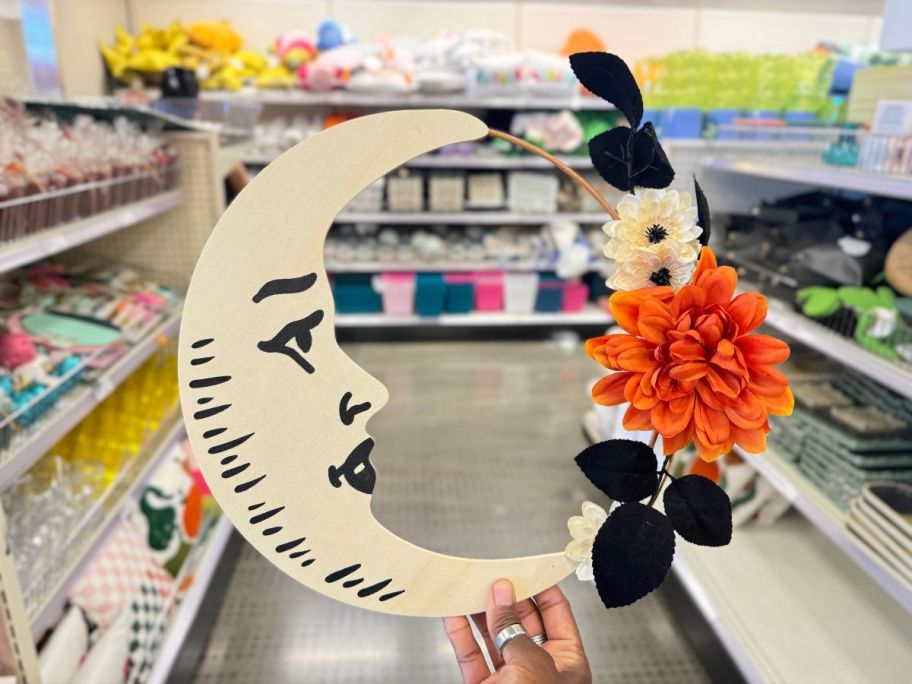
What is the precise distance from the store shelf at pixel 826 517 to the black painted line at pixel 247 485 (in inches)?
52.3

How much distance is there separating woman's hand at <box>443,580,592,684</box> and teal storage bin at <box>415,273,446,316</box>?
3.53 metres

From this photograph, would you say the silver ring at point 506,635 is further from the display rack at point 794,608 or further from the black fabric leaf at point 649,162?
the display rack at point 794,608

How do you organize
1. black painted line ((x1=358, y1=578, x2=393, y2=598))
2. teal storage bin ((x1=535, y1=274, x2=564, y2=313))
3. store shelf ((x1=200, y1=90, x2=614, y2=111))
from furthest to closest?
teal storage bin ((x1=535, y1=274, x2=564, y2=313)), store shelf ((x1=200, y1=90, x2=614, y2=111)), black painted line ((x1=358, y1=578, x2=393, y2=598))

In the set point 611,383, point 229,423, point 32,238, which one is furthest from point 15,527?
point 611,383

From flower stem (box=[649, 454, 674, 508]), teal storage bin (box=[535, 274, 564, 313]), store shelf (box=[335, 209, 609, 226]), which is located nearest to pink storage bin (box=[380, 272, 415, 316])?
store shelf (box=[335, 209, 609, 226])

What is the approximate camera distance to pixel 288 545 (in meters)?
0.77

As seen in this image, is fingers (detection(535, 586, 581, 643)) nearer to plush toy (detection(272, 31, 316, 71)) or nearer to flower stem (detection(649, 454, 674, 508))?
flower stem (detection(649, 454, 674, 508))

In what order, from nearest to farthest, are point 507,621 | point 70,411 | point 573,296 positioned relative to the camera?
point 507,621 < point 70,411 < point 573,296

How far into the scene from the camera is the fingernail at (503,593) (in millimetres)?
821

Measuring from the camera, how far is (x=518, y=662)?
74 cm

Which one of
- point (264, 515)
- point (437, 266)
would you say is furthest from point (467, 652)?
point (437, 266)

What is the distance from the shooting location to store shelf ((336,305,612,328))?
443 centimetres

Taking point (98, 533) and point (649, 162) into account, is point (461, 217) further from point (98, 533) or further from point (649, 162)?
point (649, 162)

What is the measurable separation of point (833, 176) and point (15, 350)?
208cm
